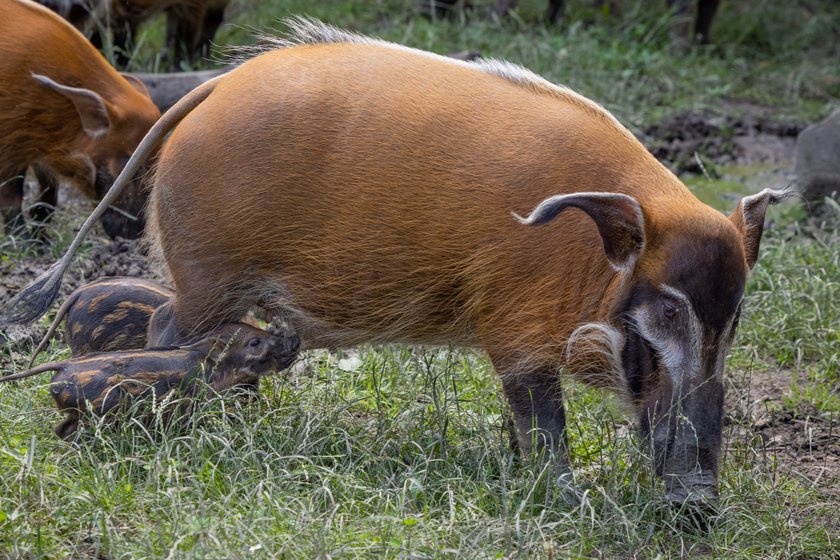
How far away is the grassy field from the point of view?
329cm

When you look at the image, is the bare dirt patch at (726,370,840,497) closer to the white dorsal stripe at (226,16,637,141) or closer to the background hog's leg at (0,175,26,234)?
the white dorsal stripe at (226,16,637,141)

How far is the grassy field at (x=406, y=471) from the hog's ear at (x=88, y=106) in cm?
76

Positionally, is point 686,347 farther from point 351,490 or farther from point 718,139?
point 718,139

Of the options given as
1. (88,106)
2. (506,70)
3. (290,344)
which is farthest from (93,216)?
(88,106)

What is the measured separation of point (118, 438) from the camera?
3809 millimetres

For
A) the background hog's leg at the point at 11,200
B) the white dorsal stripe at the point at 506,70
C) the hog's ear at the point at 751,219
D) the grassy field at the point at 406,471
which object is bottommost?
the background hog's leg at the point at 11,200

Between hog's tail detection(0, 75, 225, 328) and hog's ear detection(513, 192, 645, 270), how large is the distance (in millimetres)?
1442

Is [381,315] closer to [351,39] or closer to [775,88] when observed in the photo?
[351,39]

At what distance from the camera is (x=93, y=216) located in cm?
430

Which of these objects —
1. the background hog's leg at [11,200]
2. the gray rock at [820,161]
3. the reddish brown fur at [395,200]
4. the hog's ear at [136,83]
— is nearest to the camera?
the reddish brown fur at [395,200]

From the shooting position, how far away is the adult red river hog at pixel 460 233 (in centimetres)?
355

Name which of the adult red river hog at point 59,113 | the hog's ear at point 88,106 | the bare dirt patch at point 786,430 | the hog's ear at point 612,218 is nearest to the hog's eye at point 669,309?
the hog's ear at point 612,218

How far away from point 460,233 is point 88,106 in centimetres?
285

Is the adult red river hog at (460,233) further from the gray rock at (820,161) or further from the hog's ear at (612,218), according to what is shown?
the gray rock at (820,161)
